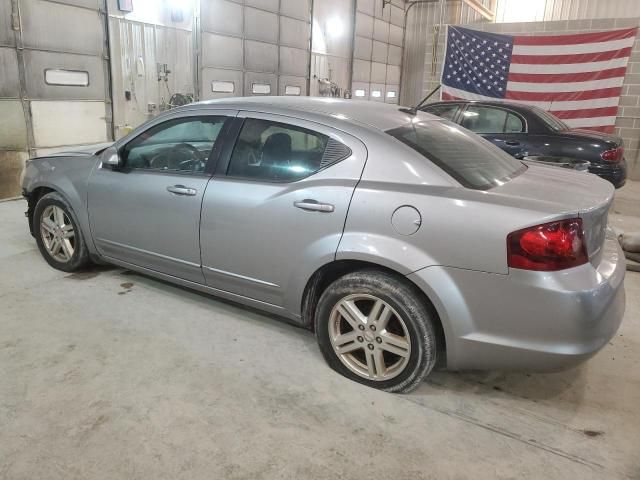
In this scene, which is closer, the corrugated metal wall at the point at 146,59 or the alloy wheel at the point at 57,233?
the alloy wheel at the point at 57,233

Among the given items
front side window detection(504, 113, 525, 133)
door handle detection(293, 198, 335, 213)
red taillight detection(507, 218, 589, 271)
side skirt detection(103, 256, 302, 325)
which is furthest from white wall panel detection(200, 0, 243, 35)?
red taillight detection(507, 218, 589, 271)

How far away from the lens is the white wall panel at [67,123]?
23.5 ft

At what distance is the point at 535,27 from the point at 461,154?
8.98 meters

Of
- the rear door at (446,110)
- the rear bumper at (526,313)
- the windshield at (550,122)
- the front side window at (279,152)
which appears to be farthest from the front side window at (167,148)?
the windshield at (550,122)

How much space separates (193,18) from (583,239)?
29.3 feet

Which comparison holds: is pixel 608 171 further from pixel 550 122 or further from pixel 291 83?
pixel 291 83

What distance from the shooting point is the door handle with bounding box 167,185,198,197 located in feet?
9.80

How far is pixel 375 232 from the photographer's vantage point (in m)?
2.37

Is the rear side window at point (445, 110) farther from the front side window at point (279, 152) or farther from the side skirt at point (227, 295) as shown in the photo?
the side skirt at point (227, 295)

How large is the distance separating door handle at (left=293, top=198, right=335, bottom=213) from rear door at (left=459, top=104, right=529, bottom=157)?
4717mm

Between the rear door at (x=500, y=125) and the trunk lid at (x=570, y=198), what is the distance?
13.2 ft

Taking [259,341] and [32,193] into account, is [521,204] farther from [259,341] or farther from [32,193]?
[32,193]

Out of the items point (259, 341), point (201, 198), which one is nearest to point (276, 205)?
point (201, 198)

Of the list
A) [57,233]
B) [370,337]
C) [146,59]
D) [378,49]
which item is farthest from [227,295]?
[378,49]
